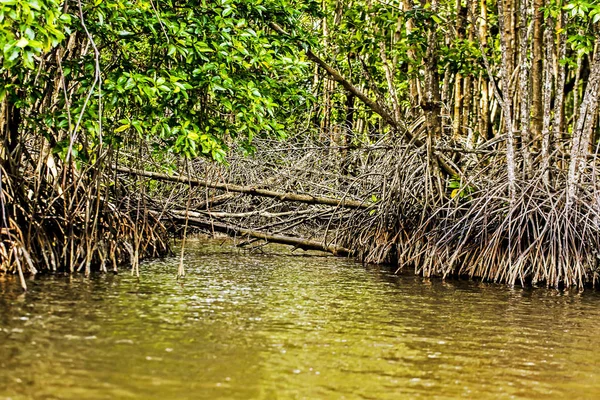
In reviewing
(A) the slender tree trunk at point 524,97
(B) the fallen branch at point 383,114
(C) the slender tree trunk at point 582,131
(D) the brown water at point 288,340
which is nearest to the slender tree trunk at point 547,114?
(A) the slender tree trunk at point 524,97

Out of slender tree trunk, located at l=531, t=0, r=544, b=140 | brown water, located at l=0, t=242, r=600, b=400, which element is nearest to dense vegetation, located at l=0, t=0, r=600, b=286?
slender tree trunk, located at l=531, t=0, r=544, b=140

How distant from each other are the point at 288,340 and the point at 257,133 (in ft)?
10.8

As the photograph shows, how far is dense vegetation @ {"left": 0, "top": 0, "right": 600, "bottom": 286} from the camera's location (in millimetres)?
6359

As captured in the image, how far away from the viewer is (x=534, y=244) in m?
7.84

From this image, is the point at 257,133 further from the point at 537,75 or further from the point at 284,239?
the point at 537,75

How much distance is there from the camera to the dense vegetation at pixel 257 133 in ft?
20.9

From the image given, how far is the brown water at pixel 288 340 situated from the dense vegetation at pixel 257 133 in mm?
740

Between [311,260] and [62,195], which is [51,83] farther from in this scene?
[311,260]

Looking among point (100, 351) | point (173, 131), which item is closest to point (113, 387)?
point (100, 351)

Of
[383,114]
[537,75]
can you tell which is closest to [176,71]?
[383,114]

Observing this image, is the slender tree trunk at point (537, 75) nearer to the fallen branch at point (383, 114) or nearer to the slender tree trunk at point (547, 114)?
the slender tree trunk at point (547, 114)

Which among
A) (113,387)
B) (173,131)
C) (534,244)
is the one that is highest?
(173,131)

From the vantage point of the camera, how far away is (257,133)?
7598mm

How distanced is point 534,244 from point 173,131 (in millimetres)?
3826
